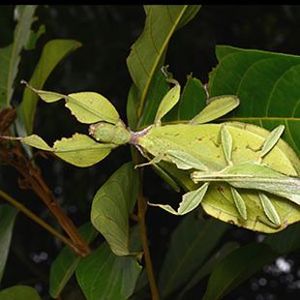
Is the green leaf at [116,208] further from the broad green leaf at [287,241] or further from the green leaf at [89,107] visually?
the broad green leaf at [287,241]

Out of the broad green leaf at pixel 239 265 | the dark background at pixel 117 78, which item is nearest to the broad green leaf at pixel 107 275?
the broad green leaf at pixel 239 265

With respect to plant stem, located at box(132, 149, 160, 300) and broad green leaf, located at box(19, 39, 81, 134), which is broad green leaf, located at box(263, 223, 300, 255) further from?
broad green leaf, located at box(19, 39, 81, 134)

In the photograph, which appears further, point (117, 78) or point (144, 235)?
point (117, 78)

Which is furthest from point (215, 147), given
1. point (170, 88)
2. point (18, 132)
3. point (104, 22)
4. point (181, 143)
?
point (104, 22)

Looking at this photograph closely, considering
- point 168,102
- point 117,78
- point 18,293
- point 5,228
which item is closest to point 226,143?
point 168,102

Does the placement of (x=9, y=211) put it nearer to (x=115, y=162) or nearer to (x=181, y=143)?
(x=181, y=143)

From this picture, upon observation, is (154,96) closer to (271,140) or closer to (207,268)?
(271,140)
